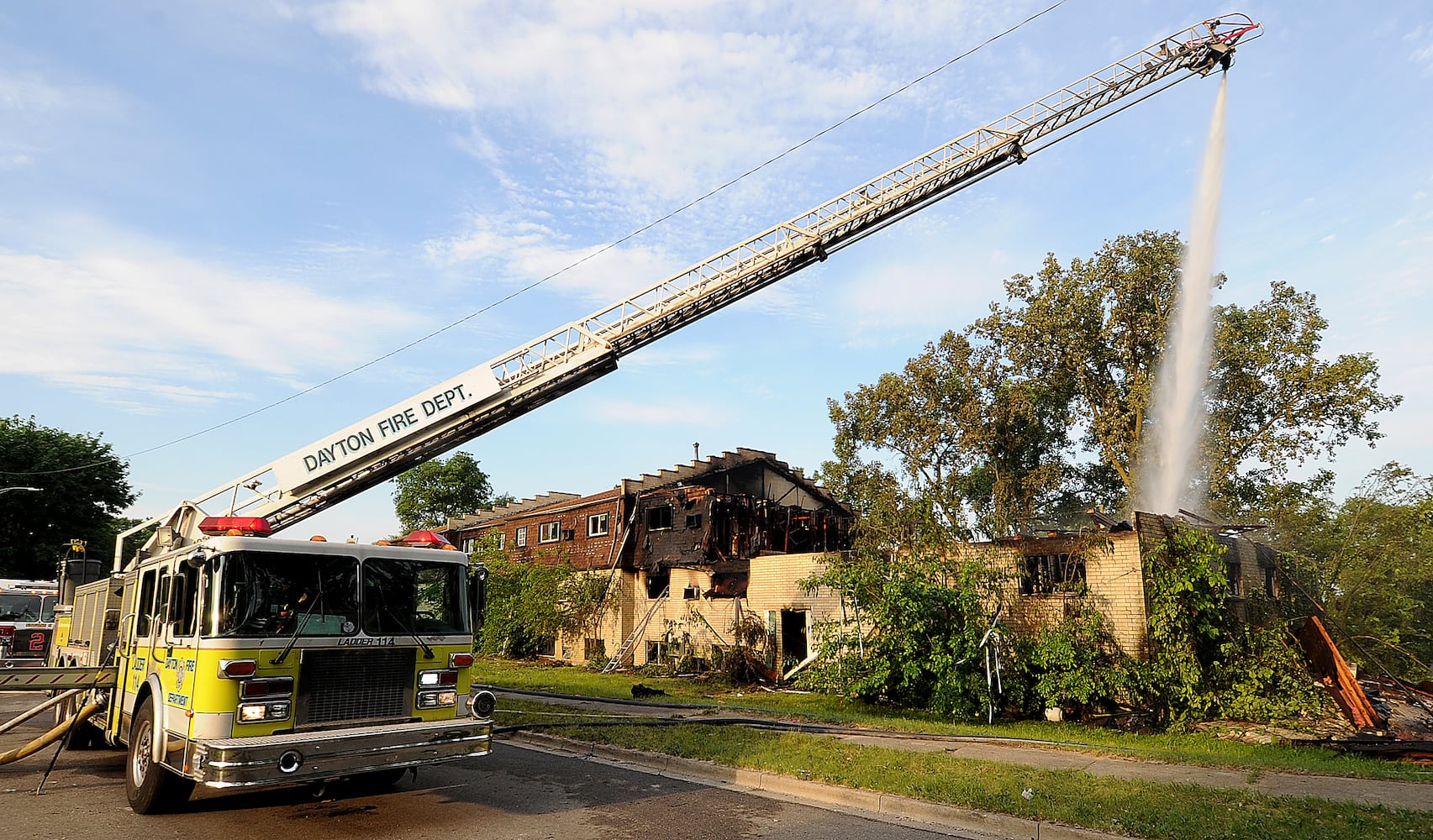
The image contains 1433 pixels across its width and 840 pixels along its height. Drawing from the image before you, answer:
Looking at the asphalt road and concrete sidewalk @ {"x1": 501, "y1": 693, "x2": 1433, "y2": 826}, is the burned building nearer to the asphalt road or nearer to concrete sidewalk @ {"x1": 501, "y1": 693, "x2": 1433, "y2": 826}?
concrete sidewalk @ {"x1": 501, "y1": 693, "x2": 1433, "y2": 826}

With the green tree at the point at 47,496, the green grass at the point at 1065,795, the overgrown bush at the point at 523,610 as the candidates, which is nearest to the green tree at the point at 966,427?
the overgrown bush at the point at 523,610

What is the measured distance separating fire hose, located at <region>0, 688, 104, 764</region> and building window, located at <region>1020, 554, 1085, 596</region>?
1501 centimetres

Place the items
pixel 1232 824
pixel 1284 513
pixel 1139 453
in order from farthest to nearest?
pixel 1139 453 → pixel 1284 513 → pixel 1232 824

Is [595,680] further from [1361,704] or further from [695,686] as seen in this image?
[1361,704]

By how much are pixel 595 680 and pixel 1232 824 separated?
1952cm

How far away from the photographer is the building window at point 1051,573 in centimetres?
1673

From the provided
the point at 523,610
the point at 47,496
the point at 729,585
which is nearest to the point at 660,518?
the point at 729,585

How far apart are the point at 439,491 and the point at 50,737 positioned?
6550 centimetres

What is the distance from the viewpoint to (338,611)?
7.96 m

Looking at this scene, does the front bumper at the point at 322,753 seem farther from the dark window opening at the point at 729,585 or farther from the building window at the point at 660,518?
the building window at the point at 660,518

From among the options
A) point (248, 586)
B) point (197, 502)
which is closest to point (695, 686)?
point (197, 502)

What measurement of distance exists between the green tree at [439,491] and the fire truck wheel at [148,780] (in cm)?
6587

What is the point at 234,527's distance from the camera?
8570 mm

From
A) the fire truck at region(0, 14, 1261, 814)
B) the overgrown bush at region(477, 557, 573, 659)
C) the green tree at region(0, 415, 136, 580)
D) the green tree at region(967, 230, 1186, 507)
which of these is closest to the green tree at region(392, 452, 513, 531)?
the green tree at region(0, 415, 136, 580)
